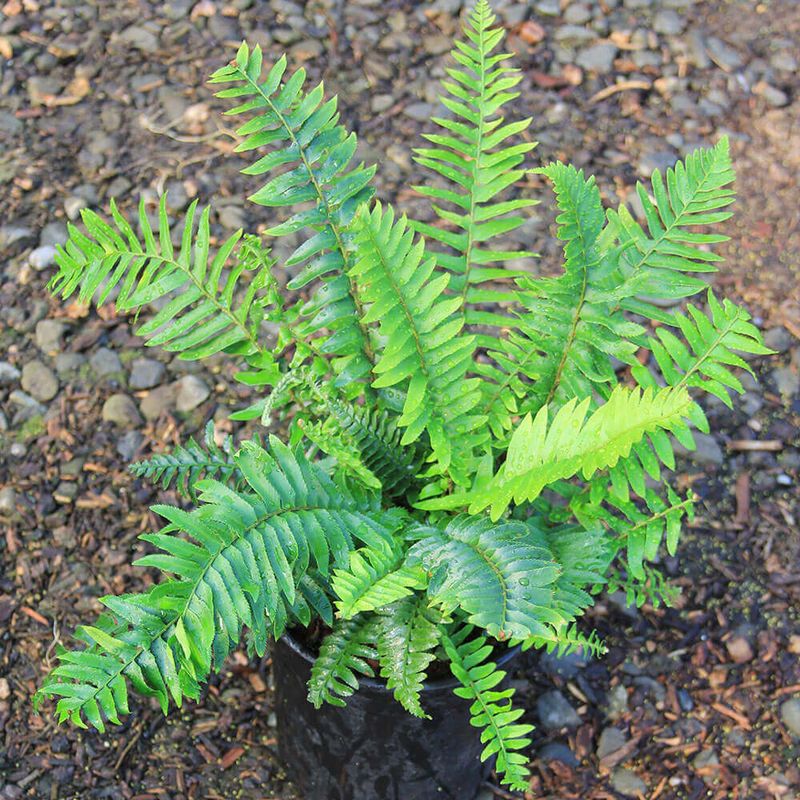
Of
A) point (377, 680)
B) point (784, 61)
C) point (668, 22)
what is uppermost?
point (668, 22)

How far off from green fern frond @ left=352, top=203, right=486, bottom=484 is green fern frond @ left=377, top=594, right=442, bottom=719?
0.25m

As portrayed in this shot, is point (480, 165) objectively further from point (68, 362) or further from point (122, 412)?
point (68, 362)

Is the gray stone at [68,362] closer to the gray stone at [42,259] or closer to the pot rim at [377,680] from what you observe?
the gray stone at [42,259]

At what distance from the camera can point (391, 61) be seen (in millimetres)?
3857

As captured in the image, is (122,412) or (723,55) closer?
(122,412)

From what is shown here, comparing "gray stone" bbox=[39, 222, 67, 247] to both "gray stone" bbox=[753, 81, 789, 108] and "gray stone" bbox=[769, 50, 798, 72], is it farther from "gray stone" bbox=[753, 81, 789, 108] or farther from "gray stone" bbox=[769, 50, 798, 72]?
"gray stone" bbox=[769, 50, 798, 72]

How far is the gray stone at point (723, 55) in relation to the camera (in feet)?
13.0

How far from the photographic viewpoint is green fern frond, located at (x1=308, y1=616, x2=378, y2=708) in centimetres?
173

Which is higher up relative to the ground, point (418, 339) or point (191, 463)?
point (418, 339)

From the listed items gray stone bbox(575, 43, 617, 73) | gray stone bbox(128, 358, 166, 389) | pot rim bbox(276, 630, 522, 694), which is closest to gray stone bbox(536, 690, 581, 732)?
pot rim bbox(276, 630, 522, 694)

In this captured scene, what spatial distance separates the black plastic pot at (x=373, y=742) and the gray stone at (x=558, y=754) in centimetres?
23

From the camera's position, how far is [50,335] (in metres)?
3.12

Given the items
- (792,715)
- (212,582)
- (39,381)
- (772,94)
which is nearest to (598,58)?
(772,94)

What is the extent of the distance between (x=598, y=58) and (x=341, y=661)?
9.78 ft
